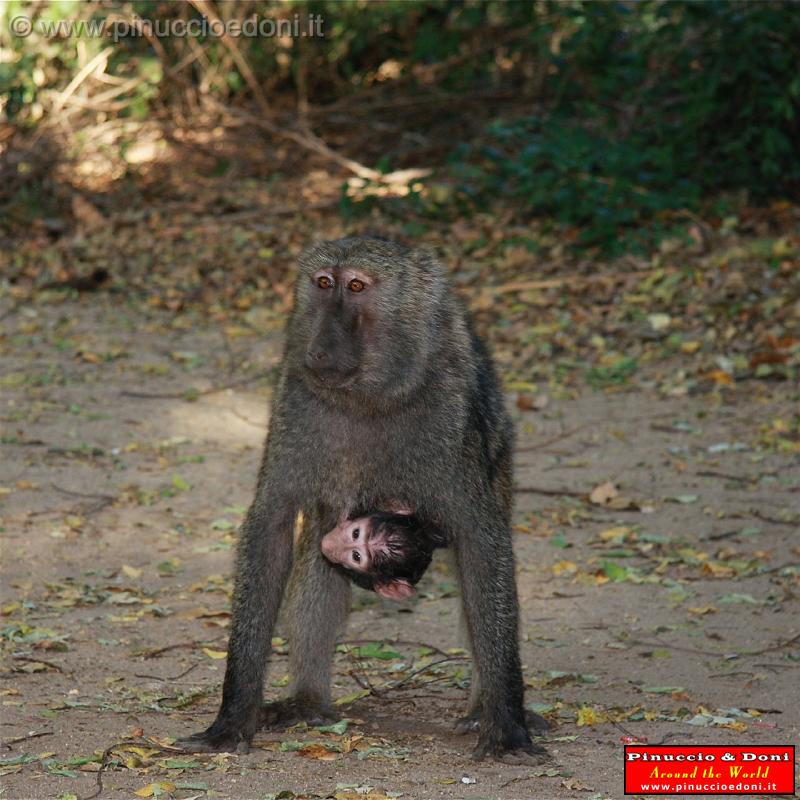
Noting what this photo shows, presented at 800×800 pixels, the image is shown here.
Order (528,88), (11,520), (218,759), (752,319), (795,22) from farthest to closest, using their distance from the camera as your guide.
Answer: (528,88), (795,22), (752,319), (11,520), (218,759)

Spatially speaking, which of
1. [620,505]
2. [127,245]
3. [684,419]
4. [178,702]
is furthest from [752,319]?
[178,702]

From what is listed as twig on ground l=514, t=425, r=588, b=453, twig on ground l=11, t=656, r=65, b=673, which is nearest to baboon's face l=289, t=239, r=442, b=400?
twig on ground l=11, t=656, r=65, b=673

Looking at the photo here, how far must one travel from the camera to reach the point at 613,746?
13.0 feet

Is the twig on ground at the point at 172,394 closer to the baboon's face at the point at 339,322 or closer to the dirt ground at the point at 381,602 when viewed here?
the dirt ground at the point at 381,602

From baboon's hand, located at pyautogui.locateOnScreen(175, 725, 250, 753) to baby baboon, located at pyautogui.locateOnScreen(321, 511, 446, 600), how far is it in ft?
1.94

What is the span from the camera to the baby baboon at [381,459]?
3.88 metres

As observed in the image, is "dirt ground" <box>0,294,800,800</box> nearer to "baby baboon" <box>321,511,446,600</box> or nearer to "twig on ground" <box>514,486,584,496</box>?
"twig on ground" <box>514,486,584,496</box>

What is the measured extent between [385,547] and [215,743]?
29.0 inches

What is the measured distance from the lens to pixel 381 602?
5605 millimetres

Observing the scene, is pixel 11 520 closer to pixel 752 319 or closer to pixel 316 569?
pixel 316 569

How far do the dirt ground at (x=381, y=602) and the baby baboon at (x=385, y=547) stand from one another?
0.48 m

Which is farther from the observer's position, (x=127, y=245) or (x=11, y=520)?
(x=127, y=245)

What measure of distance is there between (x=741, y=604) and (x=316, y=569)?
79.8 inches

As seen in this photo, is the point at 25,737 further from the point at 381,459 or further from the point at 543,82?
the point at 543,82
